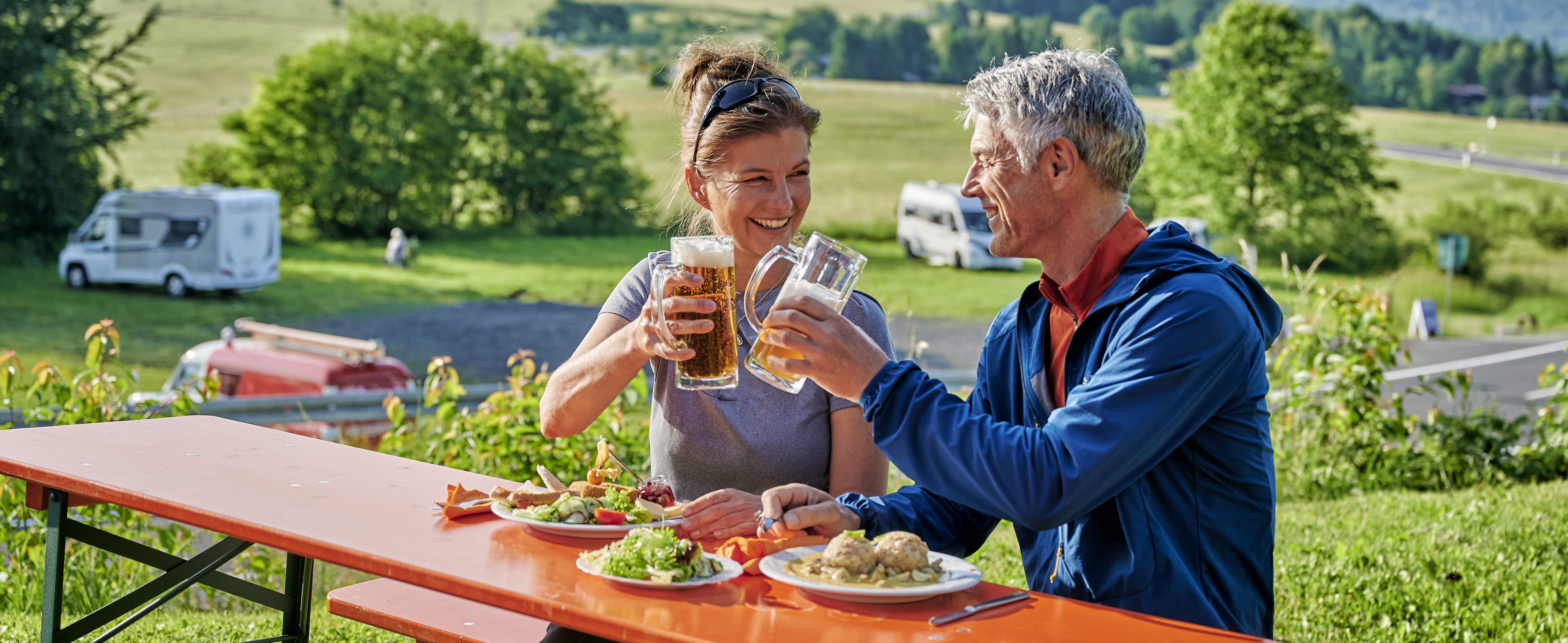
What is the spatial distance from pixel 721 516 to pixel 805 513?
0.46 ft

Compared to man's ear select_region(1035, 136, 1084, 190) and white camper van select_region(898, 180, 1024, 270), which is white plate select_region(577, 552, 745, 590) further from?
white camper van select_region(898, 180, 1024, 270)

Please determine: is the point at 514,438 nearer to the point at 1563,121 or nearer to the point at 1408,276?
the point at 1408,276

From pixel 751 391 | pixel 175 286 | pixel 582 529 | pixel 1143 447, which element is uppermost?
pixel 1143 447

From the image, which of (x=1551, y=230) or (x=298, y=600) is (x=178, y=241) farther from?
(x=1551, y=230)

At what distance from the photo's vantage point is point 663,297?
172 centimetres

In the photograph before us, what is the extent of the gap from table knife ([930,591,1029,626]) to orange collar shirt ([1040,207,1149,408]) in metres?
0.37

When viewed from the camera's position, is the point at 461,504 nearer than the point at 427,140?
Yes

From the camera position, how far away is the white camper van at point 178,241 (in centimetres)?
2114

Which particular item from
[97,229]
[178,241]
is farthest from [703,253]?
[178,241]

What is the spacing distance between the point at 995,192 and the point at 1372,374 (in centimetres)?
460

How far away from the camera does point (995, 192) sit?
179 cm

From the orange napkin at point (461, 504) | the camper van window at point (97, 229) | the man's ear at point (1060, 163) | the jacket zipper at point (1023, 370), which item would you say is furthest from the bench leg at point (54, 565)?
the camper van window at point (97, 229)

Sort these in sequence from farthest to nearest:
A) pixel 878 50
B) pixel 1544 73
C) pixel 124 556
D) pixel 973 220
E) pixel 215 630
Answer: pixel 1544 73
pixel 878 50
pixel 973 220
pixel 215 630
pixel 124 556

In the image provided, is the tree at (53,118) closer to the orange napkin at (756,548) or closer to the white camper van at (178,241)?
the white camper van at (178,241)
